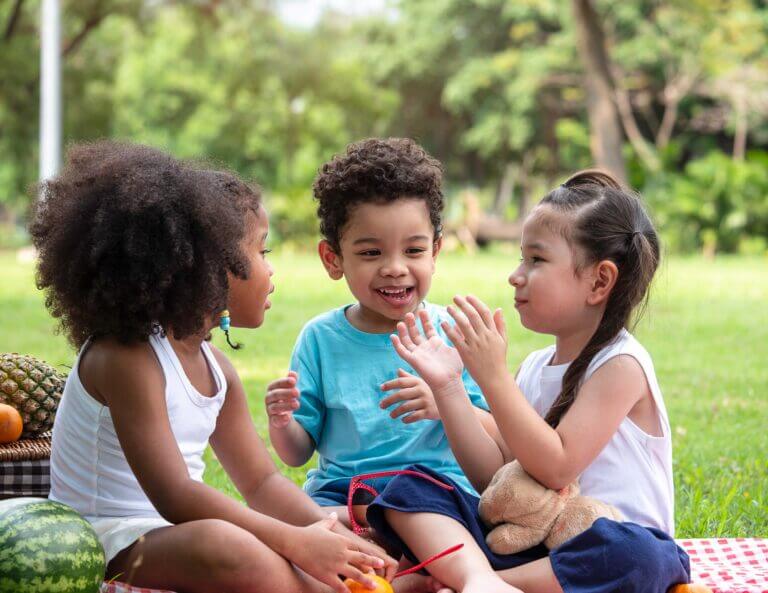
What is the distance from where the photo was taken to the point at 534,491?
9.96 ft

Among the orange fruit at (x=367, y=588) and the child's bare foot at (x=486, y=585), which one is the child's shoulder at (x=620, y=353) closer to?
the child's bare foot at (x=486, y=585)

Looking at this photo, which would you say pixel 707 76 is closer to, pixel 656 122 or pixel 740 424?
pixel 656 122

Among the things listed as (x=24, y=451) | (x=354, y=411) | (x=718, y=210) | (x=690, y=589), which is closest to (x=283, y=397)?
(x=354, y=411)

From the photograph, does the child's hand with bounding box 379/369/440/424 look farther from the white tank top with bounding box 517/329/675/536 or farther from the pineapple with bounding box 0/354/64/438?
the pineapple with bounding box 0/354/64/438

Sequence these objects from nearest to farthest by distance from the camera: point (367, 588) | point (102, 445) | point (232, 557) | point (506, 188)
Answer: point (232, 557) < point (367, 588) < point (102, 445) < point (506, 188)

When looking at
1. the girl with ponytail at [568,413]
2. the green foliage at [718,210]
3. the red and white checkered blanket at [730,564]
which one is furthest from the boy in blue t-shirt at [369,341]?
the green foliage at [718,210]

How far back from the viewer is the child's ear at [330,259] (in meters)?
3.85

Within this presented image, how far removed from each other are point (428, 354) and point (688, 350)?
6353 millimetres

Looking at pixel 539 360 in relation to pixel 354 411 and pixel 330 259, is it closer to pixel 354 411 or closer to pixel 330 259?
pixel 354 411

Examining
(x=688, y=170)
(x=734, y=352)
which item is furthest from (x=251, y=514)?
(x=688, y=170)

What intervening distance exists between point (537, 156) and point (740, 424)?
96.1 ft

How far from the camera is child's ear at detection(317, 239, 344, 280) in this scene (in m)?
3.85

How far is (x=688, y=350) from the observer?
9.07m

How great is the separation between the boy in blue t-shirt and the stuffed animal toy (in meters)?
0.47
